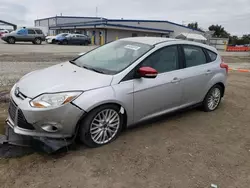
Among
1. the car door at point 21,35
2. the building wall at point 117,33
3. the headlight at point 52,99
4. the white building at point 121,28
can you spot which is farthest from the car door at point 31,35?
the headlight at point 52,99

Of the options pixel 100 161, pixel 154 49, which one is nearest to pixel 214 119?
pixel 154 49

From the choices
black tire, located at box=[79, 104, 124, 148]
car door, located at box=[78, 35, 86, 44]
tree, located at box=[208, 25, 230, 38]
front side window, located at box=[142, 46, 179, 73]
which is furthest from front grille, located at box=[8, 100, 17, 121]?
tree, located at box=[208, 25, 230, 38]

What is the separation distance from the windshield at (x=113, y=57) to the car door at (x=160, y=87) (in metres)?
0.24

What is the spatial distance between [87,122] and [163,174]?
1177 millimetres

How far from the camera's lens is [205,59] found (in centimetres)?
500

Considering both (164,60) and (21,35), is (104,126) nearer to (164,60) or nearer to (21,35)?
(164,60)

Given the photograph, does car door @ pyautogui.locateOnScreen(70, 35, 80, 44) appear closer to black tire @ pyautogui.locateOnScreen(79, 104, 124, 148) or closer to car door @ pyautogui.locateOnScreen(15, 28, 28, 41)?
car door @ pyautogui.locateOnScreen(15, 28, 28, 41)

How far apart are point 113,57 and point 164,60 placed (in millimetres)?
876

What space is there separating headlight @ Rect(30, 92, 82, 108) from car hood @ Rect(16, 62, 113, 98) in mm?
74

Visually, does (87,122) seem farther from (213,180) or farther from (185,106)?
(185,106)

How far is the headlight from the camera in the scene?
10.1 feet

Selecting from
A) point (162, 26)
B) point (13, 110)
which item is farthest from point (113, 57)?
point (162, 26)

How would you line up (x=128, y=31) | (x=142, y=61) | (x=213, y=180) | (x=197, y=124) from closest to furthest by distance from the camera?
(x=213, y=180), (x=142, y=61), (x=197, y=124), (x=128, y=31)

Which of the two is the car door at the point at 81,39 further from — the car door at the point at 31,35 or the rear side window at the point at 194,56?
the rear side window at the point at 194,56
